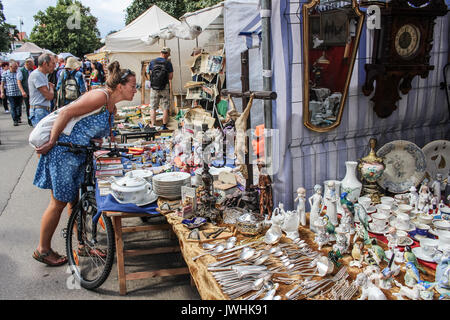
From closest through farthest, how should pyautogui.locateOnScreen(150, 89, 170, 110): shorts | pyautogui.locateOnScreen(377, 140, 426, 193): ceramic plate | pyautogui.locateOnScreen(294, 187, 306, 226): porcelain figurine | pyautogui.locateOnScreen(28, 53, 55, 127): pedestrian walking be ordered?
pyautogui.locateOnScreen(294, 187, 306, 226): porcelain figurine < pyautogui.locateOnScreen(377, 140, 426, 193): ceramic plate < pyautogui.locateOnScreen(28, 53, 55, 127): pedestrian walking < pyautogui.locateOnScreen(150, 89, 170, 110): shorts

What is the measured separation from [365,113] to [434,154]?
807 millimetres

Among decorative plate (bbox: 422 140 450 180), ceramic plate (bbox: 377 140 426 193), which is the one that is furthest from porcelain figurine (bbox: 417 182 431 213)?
decorative plate (bbox: 422 140 450 180)

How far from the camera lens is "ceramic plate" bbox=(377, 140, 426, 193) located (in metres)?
2.81

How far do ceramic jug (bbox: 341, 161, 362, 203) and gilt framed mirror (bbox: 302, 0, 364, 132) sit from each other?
313 millimetres

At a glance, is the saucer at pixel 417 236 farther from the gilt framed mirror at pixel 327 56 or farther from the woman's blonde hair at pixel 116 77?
the woman's blonde hair at pixel 116 77

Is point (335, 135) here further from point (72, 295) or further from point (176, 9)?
point (176, 9)

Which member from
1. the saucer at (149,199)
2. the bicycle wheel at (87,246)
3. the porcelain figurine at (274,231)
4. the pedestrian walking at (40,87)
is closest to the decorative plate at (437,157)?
the porcelain figurine at (274,231)

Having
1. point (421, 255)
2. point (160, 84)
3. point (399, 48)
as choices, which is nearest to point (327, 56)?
point (399, 48)

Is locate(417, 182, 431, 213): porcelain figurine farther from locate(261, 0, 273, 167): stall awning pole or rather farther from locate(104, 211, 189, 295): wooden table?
locate(104, 211, 189, 295): wooden table

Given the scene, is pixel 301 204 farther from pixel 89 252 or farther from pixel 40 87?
pixel 40 87

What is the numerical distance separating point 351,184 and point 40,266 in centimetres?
313

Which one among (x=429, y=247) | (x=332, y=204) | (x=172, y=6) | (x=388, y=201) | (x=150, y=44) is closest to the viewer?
(x=429, y=247)

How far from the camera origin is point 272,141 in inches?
95.7

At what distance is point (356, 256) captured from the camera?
195 cm
